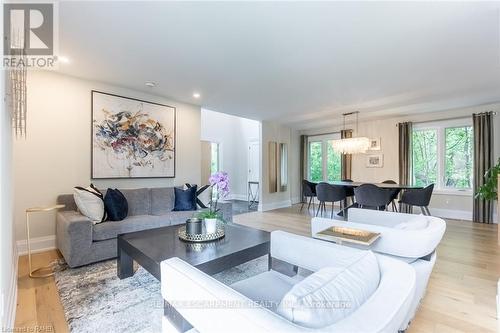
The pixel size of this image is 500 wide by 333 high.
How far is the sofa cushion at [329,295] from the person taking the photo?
0.70 meters

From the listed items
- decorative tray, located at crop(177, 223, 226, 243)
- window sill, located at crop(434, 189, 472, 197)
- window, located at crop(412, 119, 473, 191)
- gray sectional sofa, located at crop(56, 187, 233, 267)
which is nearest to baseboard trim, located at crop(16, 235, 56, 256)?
gray sectional sofa, located at crop(56, 187, 233, 267)

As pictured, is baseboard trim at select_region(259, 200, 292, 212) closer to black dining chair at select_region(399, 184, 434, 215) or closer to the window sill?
black dining chair at select_region(399, 184, 434, 215)

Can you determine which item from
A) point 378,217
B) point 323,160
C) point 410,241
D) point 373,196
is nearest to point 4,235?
point 410,241

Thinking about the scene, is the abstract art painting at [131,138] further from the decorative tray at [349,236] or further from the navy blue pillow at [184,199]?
the decorative tray at [349,236]

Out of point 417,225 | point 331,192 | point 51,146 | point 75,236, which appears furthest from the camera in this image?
point 331,192

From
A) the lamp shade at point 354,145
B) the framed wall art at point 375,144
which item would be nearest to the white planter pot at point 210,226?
the lamp shade at point 354,145

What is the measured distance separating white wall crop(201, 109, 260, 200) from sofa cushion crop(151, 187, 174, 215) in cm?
436

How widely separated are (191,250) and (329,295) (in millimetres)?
1356

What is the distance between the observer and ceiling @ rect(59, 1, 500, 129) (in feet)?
6.55

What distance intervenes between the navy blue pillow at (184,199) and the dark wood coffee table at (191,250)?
4.48ft

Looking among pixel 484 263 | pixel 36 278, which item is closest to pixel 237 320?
pixel 36 278

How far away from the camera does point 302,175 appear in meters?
7.69

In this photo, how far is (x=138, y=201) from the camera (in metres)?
3.54

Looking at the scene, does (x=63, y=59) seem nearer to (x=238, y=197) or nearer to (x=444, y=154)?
(x=238, y=197)
